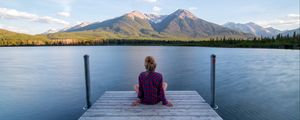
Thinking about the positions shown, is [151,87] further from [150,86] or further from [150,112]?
[150,112]

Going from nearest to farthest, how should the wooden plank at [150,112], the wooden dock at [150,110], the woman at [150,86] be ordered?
1. the wooden dock at [150,110]
2. the wooden plank at [150,112]
3. the woman at [150,86]

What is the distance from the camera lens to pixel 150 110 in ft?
24.0

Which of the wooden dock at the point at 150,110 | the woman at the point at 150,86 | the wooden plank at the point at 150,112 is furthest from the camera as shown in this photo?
the woman at the point at 150,86

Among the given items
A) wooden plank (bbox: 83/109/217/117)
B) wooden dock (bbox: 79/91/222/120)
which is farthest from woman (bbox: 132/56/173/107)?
wooden plank (bbox: 83/109/217/117)

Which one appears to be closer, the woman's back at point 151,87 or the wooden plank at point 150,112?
the wooden plank at point 150,112

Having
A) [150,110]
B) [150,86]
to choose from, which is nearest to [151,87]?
[150,86]

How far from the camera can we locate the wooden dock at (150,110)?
22.3 feet

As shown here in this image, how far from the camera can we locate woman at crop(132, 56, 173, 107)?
7.29 metres

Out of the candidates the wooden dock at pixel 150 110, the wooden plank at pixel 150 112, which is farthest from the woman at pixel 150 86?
the wooden plank at pixel 150 112

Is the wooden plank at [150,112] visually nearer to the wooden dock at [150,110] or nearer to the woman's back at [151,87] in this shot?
the wooden dock at [150,110]

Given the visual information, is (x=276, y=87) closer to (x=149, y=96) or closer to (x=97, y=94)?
(x=97, y=94)

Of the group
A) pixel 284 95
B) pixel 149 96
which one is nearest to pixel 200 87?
pixel 284 95

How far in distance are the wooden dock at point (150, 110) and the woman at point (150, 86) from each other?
20 cm

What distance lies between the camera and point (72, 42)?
182750mm
